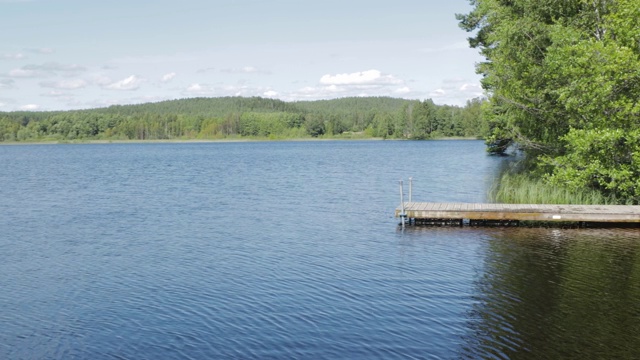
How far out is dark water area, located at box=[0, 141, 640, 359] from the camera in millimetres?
12648

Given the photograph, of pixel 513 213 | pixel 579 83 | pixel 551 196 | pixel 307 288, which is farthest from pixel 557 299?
pixel 551 196

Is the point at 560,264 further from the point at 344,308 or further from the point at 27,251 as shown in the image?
the point at 27,251

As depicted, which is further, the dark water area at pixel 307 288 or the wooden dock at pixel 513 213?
the wooden dock at pixel 513 213

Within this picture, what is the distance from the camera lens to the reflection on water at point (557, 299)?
12141 mm

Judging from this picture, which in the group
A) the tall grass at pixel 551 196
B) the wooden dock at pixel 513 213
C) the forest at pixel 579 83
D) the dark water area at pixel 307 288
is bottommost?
the dark water area at pixel 307 288

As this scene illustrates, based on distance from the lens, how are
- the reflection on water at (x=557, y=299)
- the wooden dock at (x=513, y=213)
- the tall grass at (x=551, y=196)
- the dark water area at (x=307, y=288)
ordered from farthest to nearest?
the tall grass at (x=551, y=196), the wooden dock at (x=513, y=213), the dark water area at (x=307, y=288), the reflection on water at (x=557, y=299)

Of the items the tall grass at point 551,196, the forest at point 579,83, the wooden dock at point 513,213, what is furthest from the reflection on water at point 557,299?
the tall grass at point 551,196

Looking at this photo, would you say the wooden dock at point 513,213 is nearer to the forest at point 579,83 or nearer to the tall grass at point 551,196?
the forest at point 579,83

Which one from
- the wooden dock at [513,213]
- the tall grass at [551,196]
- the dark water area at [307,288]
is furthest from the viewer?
the tall grass at [551,196]

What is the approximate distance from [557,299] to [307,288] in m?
6.69

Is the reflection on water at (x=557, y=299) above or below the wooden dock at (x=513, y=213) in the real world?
below

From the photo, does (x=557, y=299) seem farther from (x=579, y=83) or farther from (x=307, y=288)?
(x=579, y=83)

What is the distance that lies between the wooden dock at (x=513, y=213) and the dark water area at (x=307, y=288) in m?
0.71

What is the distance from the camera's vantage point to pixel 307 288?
1698 centimetres
